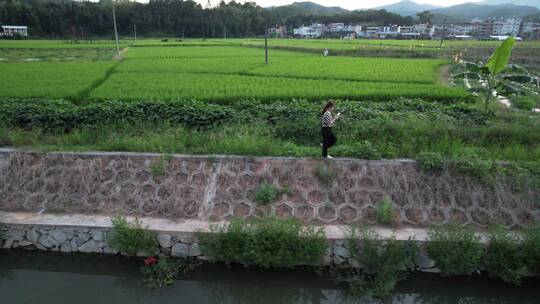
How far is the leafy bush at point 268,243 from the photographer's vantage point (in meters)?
5.09

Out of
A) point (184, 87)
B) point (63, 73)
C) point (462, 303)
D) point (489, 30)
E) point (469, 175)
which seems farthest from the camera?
point (489, 30)

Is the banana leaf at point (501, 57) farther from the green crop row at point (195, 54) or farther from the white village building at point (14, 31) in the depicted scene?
the white village building at point (14, 31)

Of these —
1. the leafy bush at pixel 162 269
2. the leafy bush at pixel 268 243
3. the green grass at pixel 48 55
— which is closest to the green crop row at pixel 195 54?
the green grass at pixel 48 55

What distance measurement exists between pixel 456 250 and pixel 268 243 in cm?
260

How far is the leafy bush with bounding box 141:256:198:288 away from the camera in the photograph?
5.14 meters

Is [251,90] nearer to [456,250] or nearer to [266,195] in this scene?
[266,195]

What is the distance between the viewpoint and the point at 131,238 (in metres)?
5.35

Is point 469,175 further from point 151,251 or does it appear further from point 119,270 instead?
point 119,270

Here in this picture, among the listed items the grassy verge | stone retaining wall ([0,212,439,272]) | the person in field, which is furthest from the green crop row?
stone retaining wall ([0,212,439,272])

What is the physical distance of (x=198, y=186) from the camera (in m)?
6.34

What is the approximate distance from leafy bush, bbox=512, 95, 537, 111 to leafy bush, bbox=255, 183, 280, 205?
9.65 m

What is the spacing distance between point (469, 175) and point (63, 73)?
53.0 ft

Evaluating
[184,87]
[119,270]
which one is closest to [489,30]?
[184,87]

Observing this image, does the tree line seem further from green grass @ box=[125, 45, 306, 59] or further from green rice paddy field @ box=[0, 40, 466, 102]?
green rice paddy field @ box=[0, 40, 466, 102]
